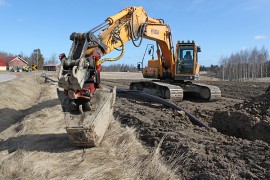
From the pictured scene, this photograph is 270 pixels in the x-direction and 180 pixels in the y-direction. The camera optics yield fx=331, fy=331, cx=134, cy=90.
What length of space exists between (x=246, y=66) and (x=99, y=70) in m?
74.6

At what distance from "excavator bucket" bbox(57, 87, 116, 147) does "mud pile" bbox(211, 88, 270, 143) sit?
3.57 meters

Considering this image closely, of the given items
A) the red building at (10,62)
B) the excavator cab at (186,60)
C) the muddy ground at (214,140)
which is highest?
the red building at (10,62)

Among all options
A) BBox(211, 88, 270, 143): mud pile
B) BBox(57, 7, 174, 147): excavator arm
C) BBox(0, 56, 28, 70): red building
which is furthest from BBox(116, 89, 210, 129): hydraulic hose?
BBox(0, 56, 28, 70): red building

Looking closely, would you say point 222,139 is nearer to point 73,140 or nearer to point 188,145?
point 188,145

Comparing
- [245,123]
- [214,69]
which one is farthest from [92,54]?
[214,69]

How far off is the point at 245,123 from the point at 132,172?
14.2ft

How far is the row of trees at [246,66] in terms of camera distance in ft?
244

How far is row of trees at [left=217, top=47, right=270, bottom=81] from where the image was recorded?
244 feet

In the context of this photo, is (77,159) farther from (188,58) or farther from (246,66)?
(246,66)

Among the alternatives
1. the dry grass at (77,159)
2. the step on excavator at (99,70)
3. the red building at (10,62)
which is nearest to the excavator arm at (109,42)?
the step on excavator at (99,70)

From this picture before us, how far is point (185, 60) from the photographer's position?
14.9 m

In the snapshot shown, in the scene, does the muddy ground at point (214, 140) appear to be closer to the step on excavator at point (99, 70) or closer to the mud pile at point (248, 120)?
the mud pile at point (248, 120)

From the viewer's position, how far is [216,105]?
1370 centimetres

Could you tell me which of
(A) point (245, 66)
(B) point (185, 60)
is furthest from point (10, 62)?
(B) point (185, 60)
